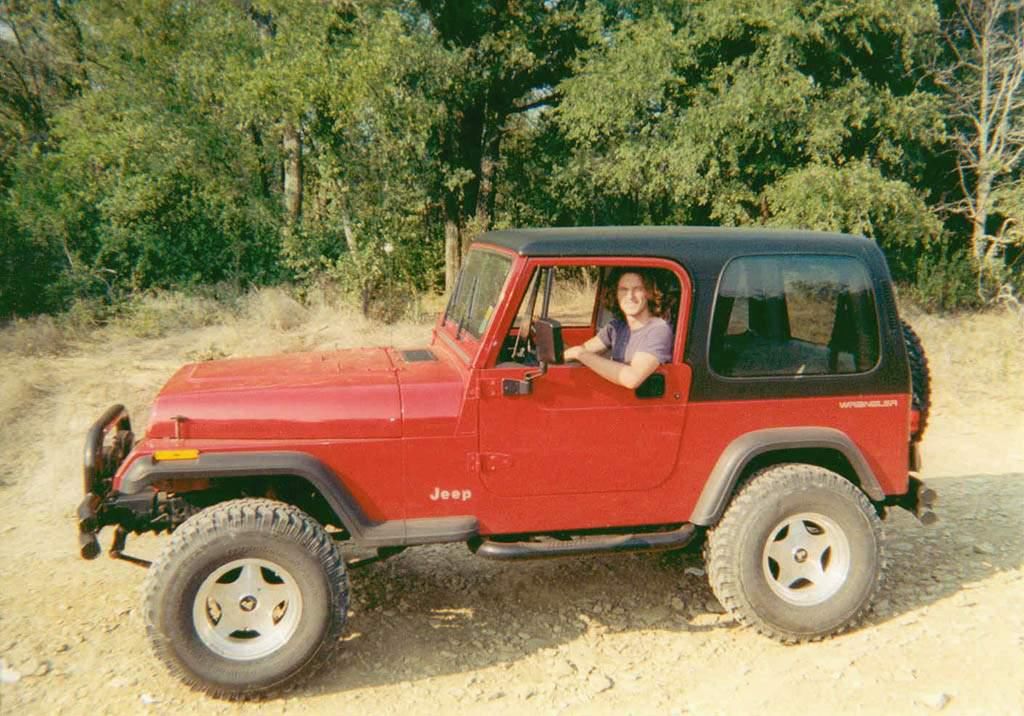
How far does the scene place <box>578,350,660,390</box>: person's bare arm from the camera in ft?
12.3

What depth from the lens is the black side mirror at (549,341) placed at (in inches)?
141

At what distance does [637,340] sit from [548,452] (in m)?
0.72

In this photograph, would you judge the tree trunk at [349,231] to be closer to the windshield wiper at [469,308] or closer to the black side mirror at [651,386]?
the windshield wiper at [469,308]

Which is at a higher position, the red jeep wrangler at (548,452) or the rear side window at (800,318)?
the rear side window at (800,318)

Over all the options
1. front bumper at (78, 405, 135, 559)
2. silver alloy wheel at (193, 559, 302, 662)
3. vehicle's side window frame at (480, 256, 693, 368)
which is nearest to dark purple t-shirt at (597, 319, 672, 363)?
vehicle's side window frame at (480, 256, 693, 368)

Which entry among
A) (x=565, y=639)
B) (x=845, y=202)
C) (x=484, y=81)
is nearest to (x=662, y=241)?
(x=565, y=639)

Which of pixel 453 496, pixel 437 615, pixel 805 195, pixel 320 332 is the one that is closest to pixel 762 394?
pixel 453 496

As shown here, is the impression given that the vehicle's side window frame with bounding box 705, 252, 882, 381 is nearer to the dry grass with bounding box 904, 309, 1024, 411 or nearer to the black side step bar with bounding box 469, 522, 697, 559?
the black side step bar with bounding box 469, 522, 697, 559

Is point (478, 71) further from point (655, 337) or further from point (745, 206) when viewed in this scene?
point (655, 337)

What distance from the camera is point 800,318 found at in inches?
165

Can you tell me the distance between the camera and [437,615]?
4410mm

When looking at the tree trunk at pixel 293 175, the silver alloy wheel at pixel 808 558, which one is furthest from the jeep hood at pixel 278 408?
the tree trunk at pixel 293 175

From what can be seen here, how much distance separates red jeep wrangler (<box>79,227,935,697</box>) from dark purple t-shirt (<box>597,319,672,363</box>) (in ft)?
0.23

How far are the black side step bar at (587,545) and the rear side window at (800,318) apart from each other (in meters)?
0.85
